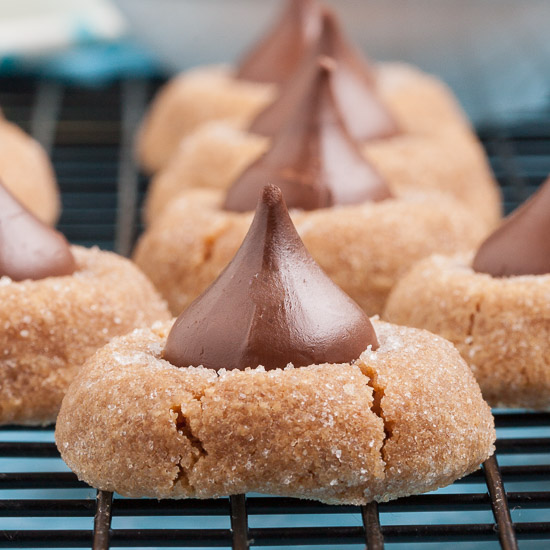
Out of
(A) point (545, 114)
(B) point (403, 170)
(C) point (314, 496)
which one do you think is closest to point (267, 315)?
(C) point (314, 496)

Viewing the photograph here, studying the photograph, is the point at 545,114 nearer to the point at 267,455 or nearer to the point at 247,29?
the point at 247,29

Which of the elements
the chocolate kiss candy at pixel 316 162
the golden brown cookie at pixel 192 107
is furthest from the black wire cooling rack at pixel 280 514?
the golden brown cookie at pixel 192 107

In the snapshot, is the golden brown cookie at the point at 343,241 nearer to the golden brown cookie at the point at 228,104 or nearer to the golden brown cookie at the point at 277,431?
the golden brown cookie at the point at 277,431

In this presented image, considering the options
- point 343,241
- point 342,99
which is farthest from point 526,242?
point 342,99

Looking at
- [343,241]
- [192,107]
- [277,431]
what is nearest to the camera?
[277,431]

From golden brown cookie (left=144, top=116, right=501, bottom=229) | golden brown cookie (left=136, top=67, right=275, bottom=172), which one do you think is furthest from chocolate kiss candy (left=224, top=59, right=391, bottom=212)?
golden brown cookie (left=136, top=67, right=275, bottom=172)

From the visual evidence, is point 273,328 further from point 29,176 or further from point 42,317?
point 29,176

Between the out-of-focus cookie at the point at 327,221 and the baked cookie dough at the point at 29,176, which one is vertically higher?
the baked cookie dough at the point at 29,176
